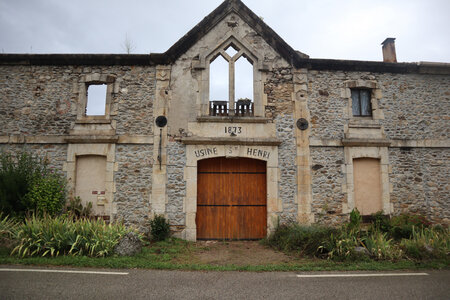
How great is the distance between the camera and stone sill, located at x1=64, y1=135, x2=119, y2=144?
8.03 m

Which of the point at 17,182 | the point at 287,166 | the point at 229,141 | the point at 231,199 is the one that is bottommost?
the point at 231,199

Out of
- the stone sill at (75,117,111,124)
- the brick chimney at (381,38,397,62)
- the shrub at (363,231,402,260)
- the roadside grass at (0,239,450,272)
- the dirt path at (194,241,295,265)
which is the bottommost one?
the dirt path at (194,241,295,265)

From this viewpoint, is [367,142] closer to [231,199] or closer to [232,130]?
[232,130]

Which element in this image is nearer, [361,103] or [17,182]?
[17,182]

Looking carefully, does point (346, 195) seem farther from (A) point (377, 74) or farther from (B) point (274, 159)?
(A) point (377, 74)

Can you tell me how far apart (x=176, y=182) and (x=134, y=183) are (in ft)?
4.00

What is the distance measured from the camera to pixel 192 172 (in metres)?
7.97

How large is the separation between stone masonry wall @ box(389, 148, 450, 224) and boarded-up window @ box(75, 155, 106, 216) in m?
8.73

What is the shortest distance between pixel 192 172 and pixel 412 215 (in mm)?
6662

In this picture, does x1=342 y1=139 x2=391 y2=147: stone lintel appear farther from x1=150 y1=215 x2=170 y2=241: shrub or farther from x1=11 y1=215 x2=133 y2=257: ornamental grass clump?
x1=11 y1=215 x2=133 y2=257: ornamental grass clump

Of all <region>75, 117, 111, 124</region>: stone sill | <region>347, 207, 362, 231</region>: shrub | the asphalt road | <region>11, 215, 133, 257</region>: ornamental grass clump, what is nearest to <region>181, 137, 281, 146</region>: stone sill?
<region>75, 117, 111, 124</region>: stone sill

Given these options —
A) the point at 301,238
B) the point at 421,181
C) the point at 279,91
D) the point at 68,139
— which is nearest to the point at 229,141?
the point at 279,91

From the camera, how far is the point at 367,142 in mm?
8375

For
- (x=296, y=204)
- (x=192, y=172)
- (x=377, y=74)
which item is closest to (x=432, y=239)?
(x=296, y=204)
